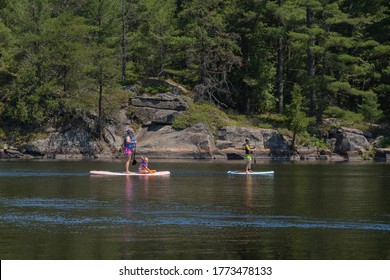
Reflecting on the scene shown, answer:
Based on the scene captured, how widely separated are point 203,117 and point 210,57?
6853 mm

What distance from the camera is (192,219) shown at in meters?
21.9

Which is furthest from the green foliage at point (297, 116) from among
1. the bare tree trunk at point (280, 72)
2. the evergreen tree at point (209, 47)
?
the evergreen tree at point (209, 47)

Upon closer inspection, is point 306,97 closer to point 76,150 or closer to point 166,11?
point 166,11

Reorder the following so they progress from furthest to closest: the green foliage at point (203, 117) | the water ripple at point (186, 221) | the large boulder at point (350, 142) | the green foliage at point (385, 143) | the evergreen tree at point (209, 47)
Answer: the evergreen tree at point (209, 47) → the green foliage at point (203, 117) → the green foliage at point (385, 143) → the large boulder at point (350, 142) → the water ripple at point (186, 221)

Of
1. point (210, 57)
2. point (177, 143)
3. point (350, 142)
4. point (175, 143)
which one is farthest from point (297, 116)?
point (210, 57)

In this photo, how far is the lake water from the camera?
55.7 ft

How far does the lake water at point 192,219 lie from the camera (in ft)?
55.7

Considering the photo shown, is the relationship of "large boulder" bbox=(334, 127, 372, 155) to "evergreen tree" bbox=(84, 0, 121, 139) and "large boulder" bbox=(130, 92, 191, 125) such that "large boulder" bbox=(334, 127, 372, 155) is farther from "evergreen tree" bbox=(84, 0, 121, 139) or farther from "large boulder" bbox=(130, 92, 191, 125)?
"evergreen tree" bbox=(84, 0, 121, 139)

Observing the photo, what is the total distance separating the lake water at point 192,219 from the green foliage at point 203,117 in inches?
1221

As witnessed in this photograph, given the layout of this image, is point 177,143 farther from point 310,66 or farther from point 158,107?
point 310,66

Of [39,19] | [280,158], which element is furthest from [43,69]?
[280,158]

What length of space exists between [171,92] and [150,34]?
548 centimetres

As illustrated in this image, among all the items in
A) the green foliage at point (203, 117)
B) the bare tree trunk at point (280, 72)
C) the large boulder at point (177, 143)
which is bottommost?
the large boulder at point (177, 143)

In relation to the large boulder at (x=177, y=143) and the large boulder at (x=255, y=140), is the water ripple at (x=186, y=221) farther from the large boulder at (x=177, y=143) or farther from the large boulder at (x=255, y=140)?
the large boulder at (x=255, y=140)
